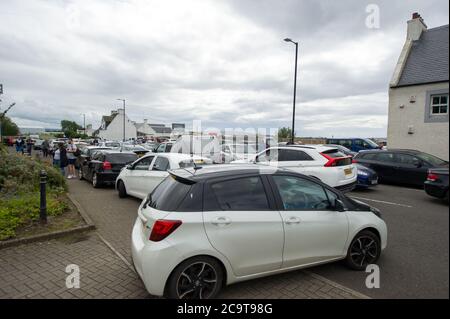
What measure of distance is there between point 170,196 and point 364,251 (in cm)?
277

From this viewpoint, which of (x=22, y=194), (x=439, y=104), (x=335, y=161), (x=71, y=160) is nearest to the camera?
(x=439, y=104)

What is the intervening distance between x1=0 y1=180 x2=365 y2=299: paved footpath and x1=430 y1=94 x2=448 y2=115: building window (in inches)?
86.4

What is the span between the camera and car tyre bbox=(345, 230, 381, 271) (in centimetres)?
381

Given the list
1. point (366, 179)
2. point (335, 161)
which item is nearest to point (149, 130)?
point (366, 179)

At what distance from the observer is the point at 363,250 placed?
3.84 meters

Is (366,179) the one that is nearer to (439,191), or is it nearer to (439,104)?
(439,191)

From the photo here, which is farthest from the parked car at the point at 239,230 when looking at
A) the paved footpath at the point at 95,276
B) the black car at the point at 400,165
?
the black car at the point at 400,165

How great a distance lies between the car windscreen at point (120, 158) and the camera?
422 inches

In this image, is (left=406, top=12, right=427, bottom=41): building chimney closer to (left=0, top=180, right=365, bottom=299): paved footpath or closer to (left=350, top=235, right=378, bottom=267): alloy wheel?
(left=350, top=235, right=378, bottom=267): alloy wheel

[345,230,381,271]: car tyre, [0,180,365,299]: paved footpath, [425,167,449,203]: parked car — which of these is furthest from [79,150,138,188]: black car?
[425,167,449,203]: parked car

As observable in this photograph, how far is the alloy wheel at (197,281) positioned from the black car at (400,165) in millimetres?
8713

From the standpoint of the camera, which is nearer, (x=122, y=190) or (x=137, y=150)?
(x=122, y=190)
